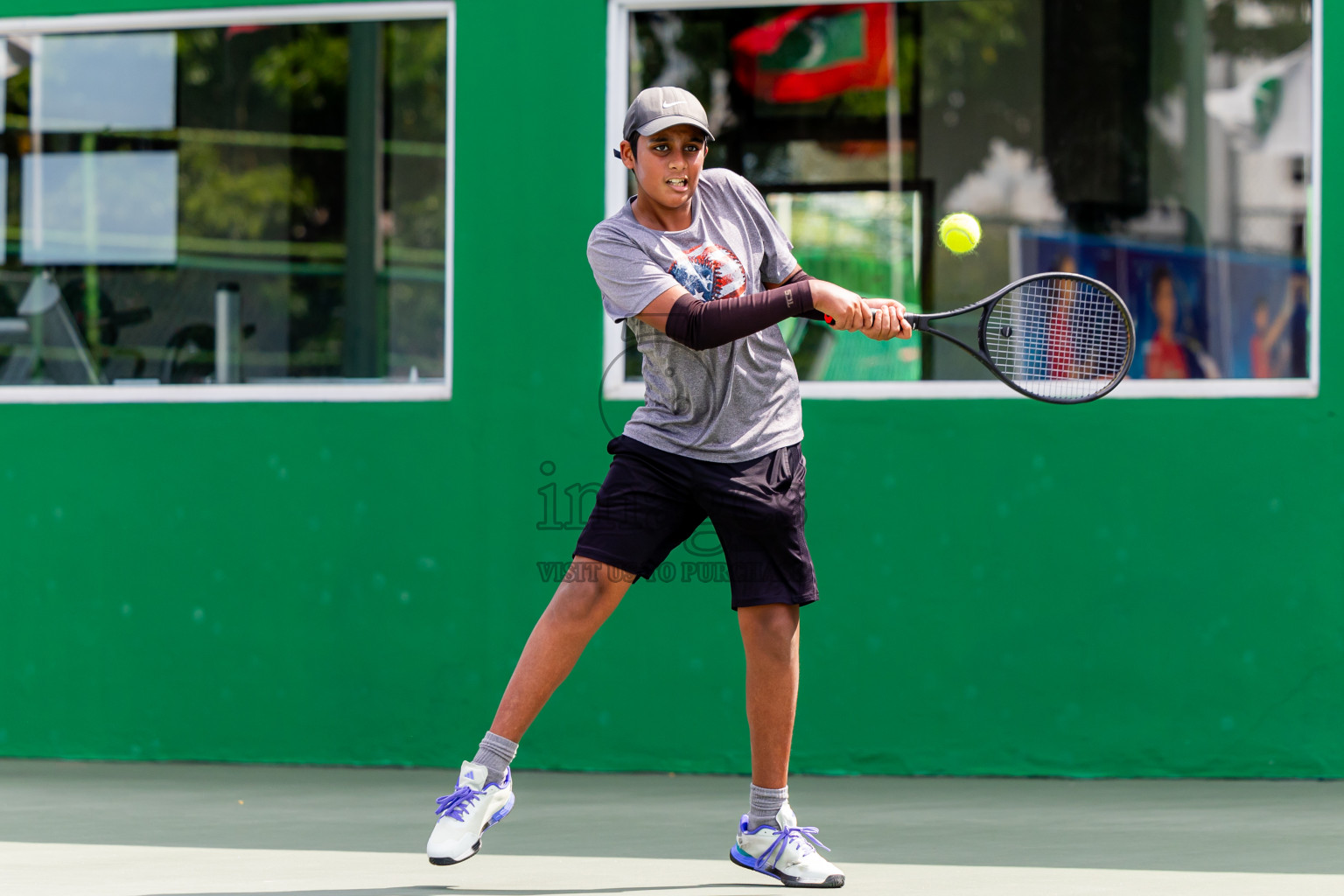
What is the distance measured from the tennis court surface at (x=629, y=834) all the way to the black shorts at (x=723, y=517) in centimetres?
68

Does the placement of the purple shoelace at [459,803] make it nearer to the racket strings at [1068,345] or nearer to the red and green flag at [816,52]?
the racket strings at [1068,345]

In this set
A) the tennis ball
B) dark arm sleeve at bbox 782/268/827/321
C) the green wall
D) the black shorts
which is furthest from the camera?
the green wall

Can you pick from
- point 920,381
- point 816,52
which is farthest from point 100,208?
point 920,381

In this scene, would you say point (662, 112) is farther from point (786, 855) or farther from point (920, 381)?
point (920, 381)

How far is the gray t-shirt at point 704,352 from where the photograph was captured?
12.1 feet

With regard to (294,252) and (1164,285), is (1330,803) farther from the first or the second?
(294,252)

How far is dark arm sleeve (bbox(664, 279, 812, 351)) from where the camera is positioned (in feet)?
11.5

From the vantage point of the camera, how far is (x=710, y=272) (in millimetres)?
3729

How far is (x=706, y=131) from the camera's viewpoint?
365 centimetres

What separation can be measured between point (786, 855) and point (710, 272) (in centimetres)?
130

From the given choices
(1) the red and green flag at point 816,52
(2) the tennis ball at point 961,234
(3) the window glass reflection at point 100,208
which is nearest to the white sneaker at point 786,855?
(2) the tennis ball at point 961,234

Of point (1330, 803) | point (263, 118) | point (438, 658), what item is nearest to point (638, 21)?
point (263, 118)

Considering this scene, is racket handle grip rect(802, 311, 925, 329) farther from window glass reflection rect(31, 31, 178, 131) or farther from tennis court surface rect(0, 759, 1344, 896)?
window glass reflection rect(31, 31, 178, 131)

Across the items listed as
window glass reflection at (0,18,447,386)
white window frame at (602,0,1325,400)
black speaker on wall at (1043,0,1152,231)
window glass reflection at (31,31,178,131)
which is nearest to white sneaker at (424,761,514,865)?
white window frame at (602,0,1325,400)
